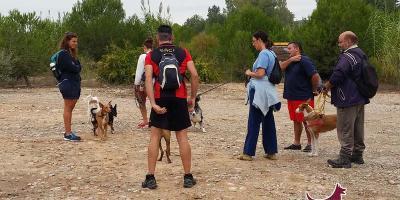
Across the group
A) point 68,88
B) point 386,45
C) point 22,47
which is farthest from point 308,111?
point 22,47

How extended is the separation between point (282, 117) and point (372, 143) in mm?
3594

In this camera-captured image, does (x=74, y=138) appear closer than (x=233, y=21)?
Yes

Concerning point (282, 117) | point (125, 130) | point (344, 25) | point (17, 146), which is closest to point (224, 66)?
point (344, 25)

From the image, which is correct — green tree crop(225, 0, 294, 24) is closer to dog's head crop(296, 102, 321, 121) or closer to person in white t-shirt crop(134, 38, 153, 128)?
person in white t-shirt crop(134, 38, 153, 128)

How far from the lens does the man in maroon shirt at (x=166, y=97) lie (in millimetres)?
6078

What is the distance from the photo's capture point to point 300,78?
8180 mm

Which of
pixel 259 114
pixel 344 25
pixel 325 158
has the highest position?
pixel 344 25

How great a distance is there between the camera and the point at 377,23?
20.7m

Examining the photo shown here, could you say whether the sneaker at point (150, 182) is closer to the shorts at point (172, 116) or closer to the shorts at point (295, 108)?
the shorts at point (172, 116)

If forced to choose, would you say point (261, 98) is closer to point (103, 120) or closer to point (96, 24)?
point (103, 120)

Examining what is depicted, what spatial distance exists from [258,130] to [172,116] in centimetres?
181

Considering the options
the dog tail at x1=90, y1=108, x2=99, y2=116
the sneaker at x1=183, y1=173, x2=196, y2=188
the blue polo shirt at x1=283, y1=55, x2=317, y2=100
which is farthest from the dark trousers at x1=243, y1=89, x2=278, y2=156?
the dog tail at x1=90, y1=108, x2=99, y2=116

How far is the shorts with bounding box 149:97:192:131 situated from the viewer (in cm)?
612

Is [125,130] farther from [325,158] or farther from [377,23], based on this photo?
[377,23]
